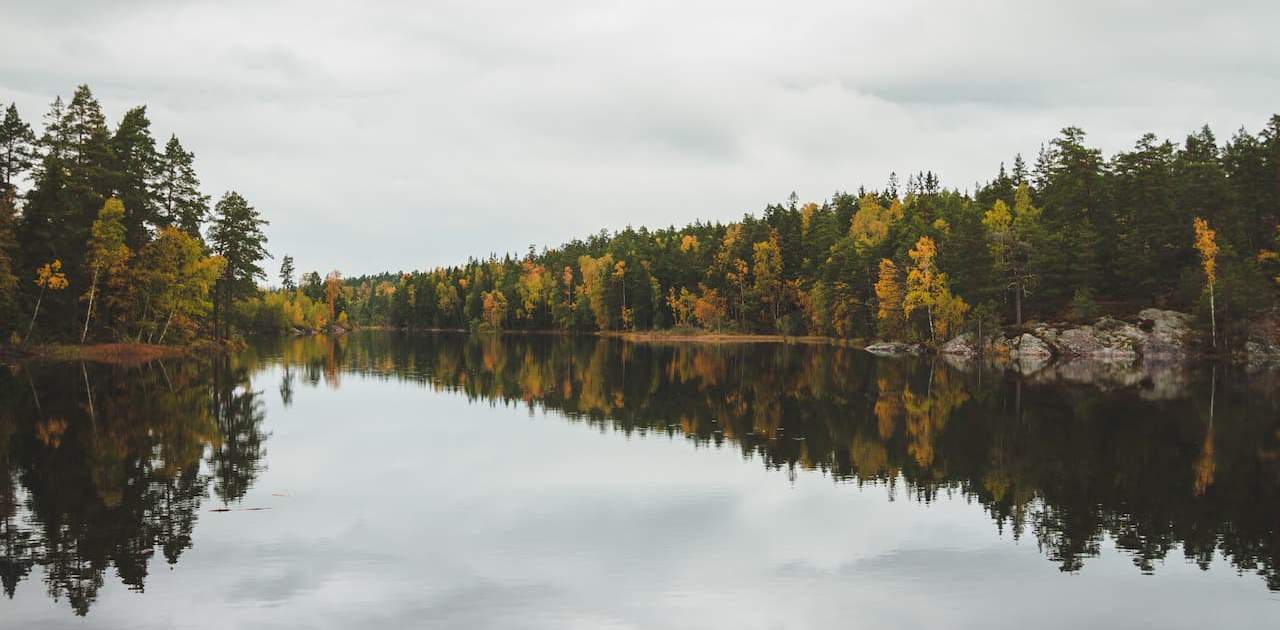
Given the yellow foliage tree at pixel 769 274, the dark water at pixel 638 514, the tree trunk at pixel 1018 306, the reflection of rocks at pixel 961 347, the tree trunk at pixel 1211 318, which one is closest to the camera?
the dark water at pixel 638 514

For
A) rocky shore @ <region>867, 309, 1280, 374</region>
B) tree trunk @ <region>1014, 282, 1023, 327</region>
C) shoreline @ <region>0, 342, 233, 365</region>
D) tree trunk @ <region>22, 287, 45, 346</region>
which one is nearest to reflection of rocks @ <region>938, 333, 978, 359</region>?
rocky shore @ <region>867, 309, 1280, 374</region>

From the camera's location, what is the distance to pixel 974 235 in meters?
87.9

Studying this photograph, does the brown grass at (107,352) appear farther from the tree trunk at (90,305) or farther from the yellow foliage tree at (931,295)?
the yellow foliage tree at (931,295)

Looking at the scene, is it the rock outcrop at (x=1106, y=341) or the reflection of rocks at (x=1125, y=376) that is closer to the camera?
the reflection of rocks at (x=1125, y=376)

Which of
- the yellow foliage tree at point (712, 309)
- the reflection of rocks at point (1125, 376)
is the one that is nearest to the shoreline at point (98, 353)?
the reflection of rocks at point (1125, 376)

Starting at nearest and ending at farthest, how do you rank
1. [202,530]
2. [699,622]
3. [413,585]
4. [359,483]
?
[699,622] < [413,585] < [202,530] < [359,483]

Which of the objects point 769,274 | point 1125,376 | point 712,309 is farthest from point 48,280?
point 712,309

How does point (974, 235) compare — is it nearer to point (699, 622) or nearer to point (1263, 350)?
point (1263, 350)

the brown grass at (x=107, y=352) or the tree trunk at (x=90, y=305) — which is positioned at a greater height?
the tree trunk at (x=90, y=305)

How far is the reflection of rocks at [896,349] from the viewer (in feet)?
287

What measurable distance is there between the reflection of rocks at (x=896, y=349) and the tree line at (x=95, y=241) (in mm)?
67225

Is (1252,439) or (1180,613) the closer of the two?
(1180,613)

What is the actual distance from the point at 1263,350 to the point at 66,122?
103443 millimetres

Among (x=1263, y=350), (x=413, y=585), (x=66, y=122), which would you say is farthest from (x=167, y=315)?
(x=1263, y=350)
